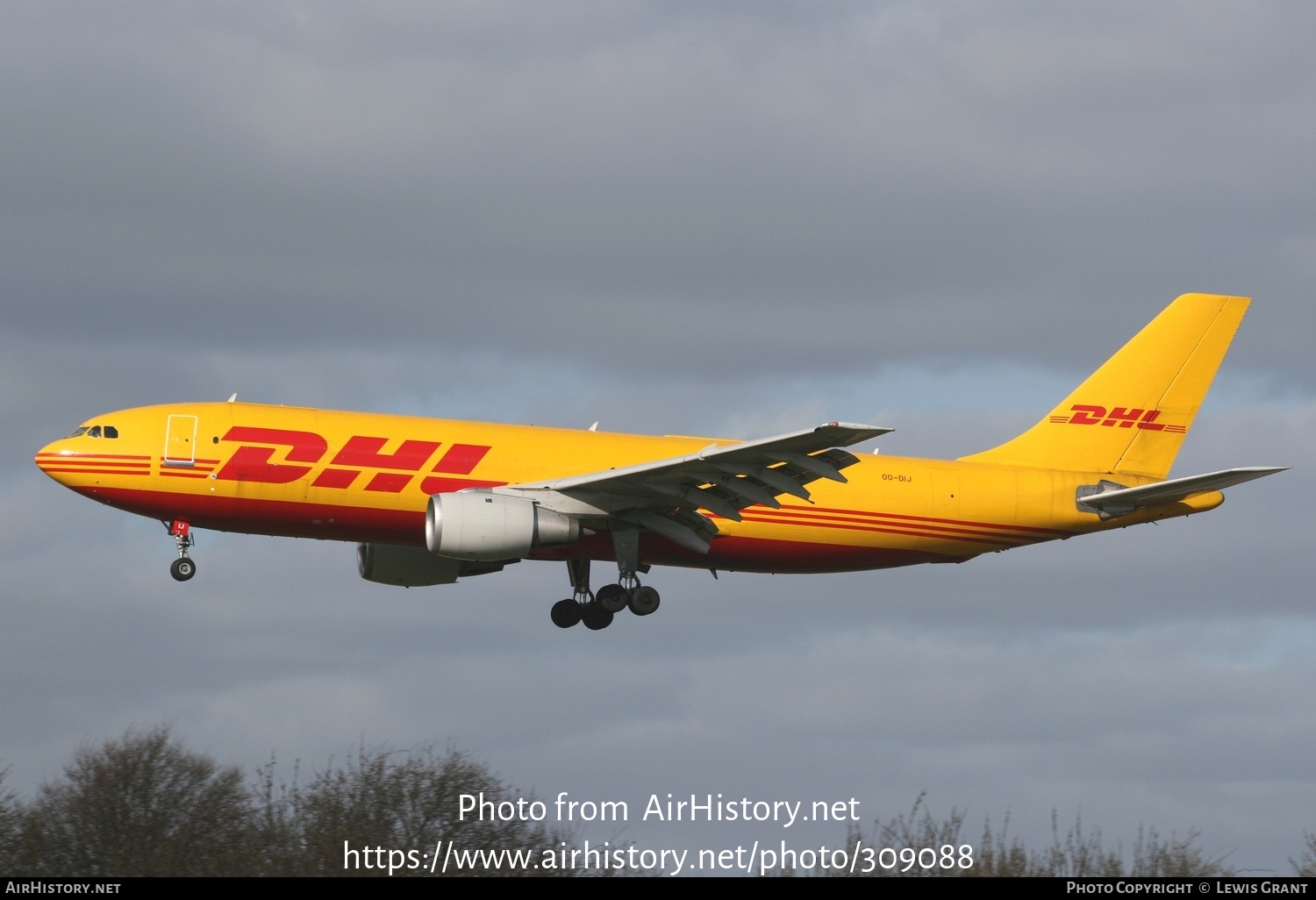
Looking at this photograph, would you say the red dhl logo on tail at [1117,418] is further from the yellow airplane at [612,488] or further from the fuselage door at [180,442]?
the fuselage door at [180,442]

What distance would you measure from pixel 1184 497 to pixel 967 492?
16.7 feet

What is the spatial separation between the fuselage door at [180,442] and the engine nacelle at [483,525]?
533 centimetres

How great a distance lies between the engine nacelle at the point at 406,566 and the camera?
46906 mm

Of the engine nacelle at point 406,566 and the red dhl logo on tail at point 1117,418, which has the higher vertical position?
the red dhl logo on tail at point 1117,418

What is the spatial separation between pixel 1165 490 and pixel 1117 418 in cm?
418

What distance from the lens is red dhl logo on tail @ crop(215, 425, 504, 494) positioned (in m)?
41.0

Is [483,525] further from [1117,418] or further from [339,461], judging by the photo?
[1117,418]

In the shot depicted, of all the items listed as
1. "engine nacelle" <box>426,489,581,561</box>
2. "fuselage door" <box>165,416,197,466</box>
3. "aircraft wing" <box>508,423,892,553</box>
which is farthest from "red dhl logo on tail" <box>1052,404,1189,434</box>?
"fuselage door" <box>165,416,197,466</box>

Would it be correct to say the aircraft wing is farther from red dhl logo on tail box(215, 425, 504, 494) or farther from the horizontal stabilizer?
the horizontal stabilizer

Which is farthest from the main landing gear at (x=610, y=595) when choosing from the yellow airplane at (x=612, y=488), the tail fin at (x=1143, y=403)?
the tail fin at (x=1143, y=403)

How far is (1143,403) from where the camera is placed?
48188 mm

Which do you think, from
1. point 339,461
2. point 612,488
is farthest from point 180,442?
point 612,488
